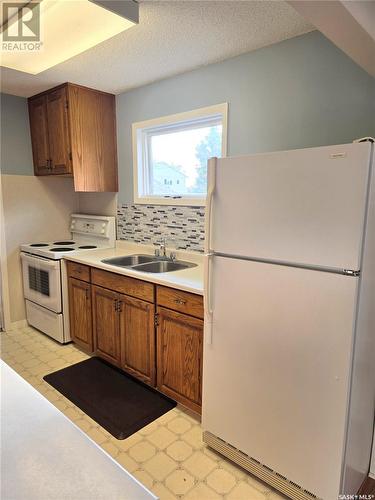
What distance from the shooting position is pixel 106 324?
2639mm

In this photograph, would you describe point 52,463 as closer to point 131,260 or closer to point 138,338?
point 138,338

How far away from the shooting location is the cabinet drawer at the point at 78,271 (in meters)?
2.76

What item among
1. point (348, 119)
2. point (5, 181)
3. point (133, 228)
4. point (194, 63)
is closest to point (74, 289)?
point (133, 228)

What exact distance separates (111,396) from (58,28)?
95.2 inches

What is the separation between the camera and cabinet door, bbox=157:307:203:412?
6.53 ft

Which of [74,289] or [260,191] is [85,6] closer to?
[260,191]

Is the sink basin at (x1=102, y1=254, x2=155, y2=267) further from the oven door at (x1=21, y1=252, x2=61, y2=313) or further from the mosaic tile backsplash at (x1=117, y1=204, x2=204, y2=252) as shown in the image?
the oven door at (x1=21, y1=252, x2=61, y2=313)

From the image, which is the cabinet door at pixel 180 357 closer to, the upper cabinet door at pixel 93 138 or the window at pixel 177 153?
the window at pixel 177 153

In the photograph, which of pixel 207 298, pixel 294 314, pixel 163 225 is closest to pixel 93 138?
pixel 163 225

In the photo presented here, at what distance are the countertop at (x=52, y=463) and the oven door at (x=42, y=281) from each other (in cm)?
224

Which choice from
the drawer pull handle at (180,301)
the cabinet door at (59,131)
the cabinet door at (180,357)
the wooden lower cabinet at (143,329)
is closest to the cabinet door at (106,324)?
the wooden lower cabinet at (143,329)

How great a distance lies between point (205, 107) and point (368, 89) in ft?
3.66

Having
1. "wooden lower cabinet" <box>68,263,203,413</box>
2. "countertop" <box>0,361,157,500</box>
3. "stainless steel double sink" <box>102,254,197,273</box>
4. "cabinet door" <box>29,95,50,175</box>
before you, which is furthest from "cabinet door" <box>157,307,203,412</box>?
"cabinet door" <box>29,95,50,175</box>

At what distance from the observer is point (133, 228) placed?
10.5 ft
